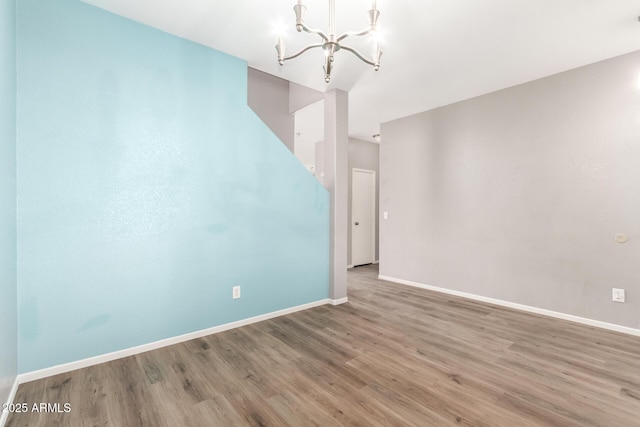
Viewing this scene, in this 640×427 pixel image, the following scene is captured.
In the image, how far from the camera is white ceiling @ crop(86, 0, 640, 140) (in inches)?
85.4

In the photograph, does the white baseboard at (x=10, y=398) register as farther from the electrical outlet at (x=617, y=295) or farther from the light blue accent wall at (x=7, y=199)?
the electrical outlet at (x=617, y=295)

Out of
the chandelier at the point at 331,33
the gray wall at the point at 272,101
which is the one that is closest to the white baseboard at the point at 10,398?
the chandelier at the point at 331,33

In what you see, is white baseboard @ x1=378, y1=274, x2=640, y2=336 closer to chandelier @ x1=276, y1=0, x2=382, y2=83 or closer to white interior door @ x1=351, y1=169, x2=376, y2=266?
white interior door @ x1=351, y1=169, x2=376, y2=266

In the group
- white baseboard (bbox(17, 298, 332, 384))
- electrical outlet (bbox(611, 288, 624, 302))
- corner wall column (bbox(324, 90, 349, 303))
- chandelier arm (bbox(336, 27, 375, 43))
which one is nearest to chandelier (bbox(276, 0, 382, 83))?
chandelier arm (bbox(336, 27, 375, 43))

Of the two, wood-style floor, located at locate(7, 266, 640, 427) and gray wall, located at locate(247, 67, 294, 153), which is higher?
gray wall, located at locate(247, 67, 294, 153)

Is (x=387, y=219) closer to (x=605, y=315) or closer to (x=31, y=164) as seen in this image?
(x=605, y=315)

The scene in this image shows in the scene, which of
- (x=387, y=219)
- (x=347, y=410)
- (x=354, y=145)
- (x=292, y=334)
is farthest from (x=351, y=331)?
(x=354, y=145)

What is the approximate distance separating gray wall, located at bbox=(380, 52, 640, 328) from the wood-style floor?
60 cm

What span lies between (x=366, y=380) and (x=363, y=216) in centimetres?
455

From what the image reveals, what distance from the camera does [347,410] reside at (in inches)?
66.3

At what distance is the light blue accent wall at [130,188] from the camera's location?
2.00 metres

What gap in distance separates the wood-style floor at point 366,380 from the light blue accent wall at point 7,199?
33 cm

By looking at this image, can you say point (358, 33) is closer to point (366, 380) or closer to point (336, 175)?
point (336, 175)

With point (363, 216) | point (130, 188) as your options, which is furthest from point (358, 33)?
point (363, 216)
